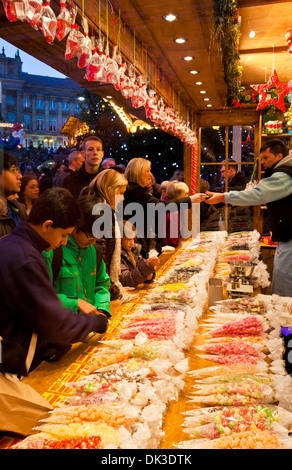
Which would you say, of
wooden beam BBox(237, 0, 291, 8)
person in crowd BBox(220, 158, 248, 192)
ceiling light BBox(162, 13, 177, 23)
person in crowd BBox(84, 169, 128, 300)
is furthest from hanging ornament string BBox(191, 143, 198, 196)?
person in crowd BBox(84, 169, 128, 300)

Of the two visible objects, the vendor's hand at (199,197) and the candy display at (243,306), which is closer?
the candy display at (243,306)

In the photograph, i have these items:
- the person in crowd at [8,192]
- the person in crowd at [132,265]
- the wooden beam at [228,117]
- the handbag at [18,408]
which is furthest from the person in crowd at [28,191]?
the wooden beam at [228,117]

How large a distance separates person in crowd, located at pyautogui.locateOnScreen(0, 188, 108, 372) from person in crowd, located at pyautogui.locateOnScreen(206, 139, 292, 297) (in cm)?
200

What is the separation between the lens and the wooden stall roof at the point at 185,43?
2.41 meters

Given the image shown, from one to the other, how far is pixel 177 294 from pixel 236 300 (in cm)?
33

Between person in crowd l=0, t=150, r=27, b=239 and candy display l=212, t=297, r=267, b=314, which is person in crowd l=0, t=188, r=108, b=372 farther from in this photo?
person in crowd l=0, t=150, r=27, b=239

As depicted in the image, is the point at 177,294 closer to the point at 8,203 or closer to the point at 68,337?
the point at 68,337

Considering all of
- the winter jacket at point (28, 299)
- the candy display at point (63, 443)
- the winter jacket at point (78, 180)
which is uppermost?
the winter jacket at point (78, 180)

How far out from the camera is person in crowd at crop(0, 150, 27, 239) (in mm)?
2547

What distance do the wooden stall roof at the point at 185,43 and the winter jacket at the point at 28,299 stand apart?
1.26 metres

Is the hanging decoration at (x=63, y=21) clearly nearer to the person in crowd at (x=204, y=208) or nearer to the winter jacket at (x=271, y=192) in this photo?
the winter jacket at (x=271, y=192)

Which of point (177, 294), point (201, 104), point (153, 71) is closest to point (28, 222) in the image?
point (177, 294)

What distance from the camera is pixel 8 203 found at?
289 centimetres

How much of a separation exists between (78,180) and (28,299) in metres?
2.52
